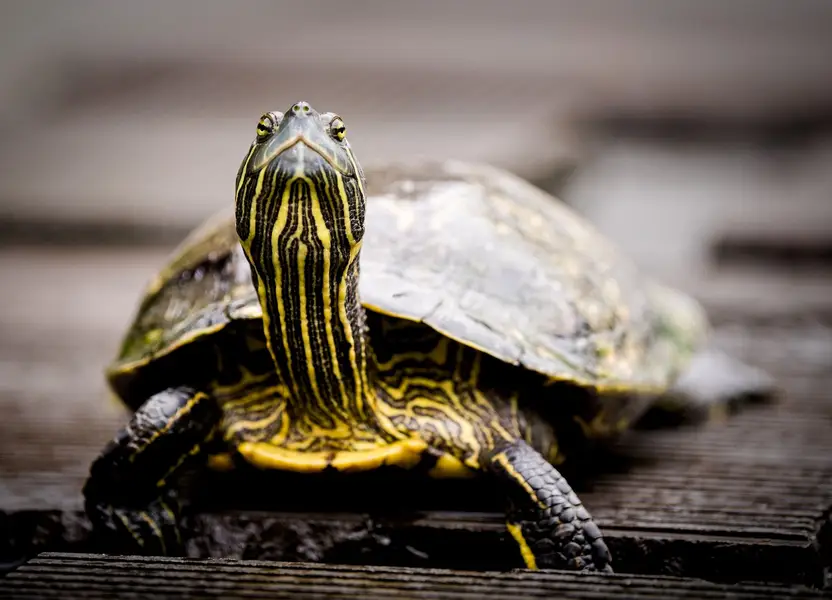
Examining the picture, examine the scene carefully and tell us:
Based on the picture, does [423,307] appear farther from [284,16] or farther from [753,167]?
[284,16]

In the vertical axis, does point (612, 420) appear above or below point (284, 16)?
below

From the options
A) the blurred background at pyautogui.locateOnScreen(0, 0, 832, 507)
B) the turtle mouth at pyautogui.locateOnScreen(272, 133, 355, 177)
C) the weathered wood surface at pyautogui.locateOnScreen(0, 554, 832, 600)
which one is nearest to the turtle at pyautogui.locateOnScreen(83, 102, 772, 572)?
the turtle mouth at pyautogui.locateOnScreen(272, 133, 355, 177)

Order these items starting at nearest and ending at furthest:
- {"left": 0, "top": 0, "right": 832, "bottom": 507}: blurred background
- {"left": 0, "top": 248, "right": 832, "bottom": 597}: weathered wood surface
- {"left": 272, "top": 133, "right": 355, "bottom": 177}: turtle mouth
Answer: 1. {"left": 272, "top": 133, "right": 355, "bottom": 177}: turtle mouth
2. {"left": 0, "top": 248, "right": 832, "bottom": 597}: weathered wood surface
3. {"left": 0, "top": 0, "right": 832, "bottom": 507}: blurred background

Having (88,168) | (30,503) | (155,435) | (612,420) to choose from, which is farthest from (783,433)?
(88,168)

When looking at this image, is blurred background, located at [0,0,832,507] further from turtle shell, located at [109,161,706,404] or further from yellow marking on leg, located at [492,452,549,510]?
yellow marking on leg, located at [492,452,549,510]

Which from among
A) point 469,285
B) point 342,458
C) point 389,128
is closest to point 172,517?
point 342,458

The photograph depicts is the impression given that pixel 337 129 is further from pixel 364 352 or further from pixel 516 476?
pixel 516 476

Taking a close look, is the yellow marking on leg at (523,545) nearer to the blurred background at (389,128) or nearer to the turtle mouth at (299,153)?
the turtle mouth at (299,153)
